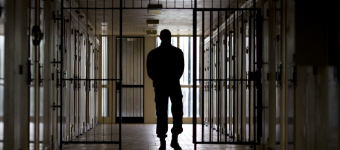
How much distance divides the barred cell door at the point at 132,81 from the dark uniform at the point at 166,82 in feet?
22.1

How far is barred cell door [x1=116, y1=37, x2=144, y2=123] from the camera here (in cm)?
1089

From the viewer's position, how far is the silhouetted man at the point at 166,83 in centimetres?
417

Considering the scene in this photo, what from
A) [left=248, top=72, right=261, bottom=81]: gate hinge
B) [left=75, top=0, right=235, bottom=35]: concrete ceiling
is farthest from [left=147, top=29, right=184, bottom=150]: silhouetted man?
[left=75, top=0, right=235, bottom=35]: concrete ceiling

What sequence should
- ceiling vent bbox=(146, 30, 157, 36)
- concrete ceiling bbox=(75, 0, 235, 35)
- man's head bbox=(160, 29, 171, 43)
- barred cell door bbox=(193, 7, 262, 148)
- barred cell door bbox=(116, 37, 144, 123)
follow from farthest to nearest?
barred cell door bbox=(116, 37, 144, 123)
ceiling vent bbox=(146, 30, 157, 36)
concrete ceiling bbox=(75, 0, 235, 35)
barred cell door bbox=(193, 7, 262, 148)
man's head bbox=(160, 29, 171, 43)

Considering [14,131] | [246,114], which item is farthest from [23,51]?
[246,114]

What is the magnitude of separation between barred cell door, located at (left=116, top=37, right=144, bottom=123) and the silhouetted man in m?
6.72

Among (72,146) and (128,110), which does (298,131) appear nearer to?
(72,146)

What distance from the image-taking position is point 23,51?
12.4 feet

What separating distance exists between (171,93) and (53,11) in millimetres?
2231

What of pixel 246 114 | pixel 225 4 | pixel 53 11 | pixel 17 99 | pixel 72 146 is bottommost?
pixel 72 146

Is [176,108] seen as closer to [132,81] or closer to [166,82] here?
[166,82]

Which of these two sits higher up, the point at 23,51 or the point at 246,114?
the point at 23,51

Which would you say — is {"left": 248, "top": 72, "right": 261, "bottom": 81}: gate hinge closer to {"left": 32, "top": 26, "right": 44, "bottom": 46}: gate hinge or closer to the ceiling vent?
{"left": 32, "top": 26, "right": 44, "bottom": 46}: gate hinge

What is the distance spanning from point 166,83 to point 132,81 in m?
6.86
